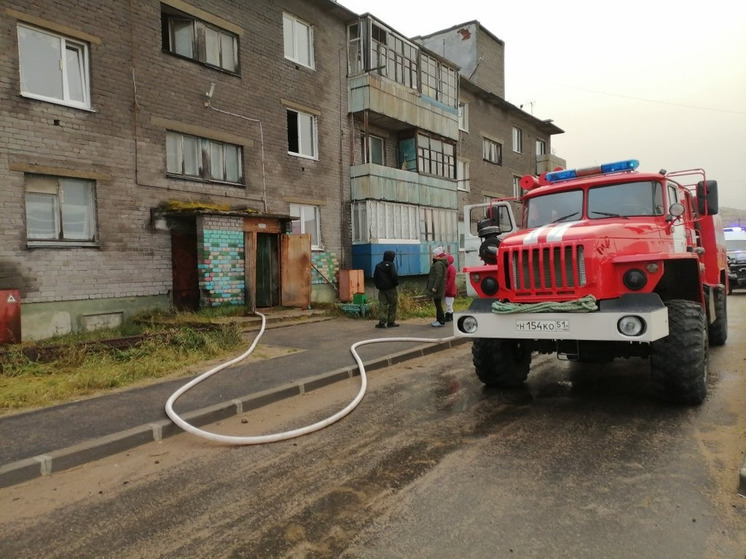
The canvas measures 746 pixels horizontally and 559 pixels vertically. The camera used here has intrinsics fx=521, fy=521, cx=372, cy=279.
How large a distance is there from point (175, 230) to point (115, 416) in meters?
8.13

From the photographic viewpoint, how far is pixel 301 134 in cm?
1617

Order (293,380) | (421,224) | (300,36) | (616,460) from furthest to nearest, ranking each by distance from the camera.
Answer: (421,224)
(300,36)
(293,380)
(616,460)

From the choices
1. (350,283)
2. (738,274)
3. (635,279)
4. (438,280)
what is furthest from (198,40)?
(738,274)

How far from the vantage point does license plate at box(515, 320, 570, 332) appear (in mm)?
4996

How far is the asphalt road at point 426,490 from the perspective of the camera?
288 centimetres

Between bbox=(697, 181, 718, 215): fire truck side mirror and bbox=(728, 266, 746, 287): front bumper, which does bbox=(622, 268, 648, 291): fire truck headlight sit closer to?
bbox=(697, 181, 718, 215): fire truck side mirror

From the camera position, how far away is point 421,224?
61.6ft

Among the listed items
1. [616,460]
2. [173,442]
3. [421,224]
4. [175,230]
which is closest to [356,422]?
[173,442]

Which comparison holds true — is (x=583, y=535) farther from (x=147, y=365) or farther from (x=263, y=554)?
(x=147, y=365)

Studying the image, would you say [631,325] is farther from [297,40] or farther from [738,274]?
[738,274]

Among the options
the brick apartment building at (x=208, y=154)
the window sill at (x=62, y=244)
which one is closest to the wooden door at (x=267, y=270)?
the brick apartment building at (x=208, y=154)

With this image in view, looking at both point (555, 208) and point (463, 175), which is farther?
point (463, 175)

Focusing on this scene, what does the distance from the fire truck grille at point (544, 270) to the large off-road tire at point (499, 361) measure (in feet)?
2.70

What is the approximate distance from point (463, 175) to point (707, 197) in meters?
18.6
